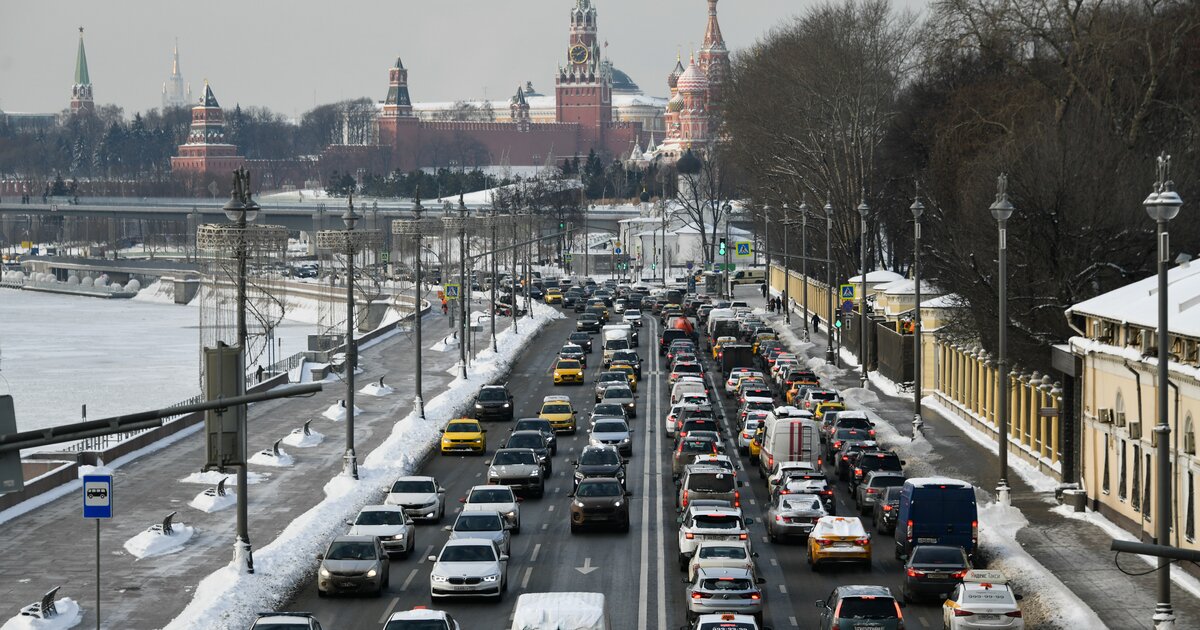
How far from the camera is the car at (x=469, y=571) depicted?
29.7 metres

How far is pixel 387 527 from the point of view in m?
34.5

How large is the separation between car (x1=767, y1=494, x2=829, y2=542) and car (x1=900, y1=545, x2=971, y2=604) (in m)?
6.33

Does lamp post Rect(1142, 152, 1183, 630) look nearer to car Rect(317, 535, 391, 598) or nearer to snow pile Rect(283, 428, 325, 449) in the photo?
car Rect(317, 535, 391, 598)

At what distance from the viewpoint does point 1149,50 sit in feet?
216

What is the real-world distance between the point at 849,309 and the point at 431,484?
5002 cm

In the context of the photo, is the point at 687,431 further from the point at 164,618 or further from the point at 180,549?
the point at 164,618

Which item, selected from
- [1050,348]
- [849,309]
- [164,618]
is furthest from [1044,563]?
[849,309]

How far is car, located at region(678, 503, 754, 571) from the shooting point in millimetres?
32344

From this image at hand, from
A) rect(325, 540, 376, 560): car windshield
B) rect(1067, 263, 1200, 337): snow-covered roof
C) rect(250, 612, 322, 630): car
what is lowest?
rect(325, 540, 376, 560): car windshield

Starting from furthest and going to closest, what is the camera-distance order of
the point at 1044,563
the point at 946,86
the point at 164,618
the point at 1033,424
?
1. the point at 946,86
2. the point at 1033,424
3. the point at 1044,563
4. the point at 164,618

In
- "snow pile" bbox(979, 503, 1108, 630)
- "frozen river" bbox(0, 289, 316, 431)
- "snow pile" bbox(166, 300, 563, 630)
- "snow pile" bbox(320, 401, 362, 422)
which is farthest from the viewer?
"frozen river" bbox(0, 289, 316, 431)

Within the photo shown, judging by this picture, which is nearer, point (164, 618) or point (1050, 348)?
point (164, 618)

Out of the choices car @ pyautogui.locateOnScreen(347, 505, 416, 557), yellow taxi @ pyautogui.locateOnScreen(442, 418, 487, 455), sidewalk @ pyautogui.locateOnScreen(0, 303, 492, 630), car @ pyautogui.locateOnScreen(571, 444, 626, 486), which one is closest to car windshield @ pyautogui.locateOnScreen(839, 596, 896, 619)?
sidewalk @ pyautogui.locateOnScreen(0, 303, 492, 630)

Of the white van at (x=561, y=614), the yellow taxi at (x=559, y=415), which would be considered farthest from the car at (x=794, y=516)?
the yellow taxi at (x=559, y=415)
